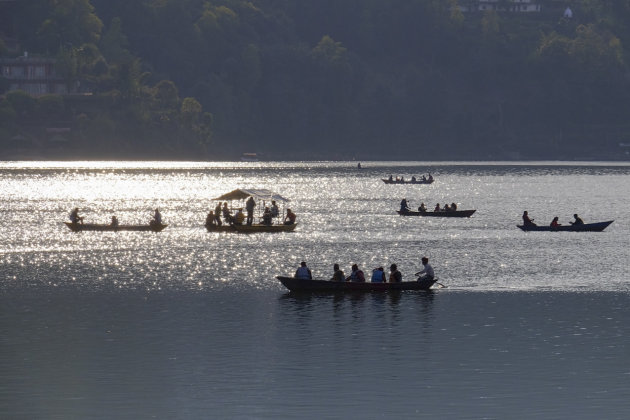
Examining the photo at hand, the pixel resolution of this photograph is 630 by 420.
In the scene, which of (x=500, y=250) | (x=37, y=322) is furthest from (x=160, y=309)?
(x=500, y=250)

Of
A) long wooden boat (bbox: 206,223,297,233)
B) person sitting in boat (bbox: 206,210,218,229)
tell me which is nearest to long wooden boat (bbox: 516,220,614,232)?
long wooden boat (bbox: 206,223,297,233)

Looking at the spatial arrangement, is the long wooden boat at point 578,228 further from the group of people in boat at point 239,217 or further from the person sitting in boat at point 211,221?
the person sitting in boat at point 211,221

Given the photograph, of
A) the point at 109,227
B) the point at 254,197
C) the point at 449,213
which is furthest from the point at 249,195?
the point at 449,213

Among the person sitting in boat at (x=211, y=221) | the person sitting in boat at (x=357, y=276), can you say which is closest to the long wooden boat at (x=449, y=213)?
the person sitting in boat at (x=211, y=221)

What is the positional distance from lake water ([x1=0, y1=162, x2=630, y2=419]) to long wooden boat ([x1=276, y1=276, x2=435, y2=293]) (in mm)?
576

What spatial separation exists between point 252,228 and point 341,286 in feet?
130

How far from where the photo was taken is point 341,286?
213 feet

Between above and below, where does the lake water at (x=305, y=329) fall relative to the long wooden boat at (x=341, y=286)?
below

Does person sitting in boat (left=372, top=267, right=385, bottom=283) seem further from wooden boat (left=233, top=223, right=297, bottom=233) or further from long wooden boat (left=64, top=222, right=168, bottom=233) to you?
long wooden boat (left=64, top=222, right=168, bottom=233)

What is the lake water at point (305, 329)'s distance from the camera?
1704 inches

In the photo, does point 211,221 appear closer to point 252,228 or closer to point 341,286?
point 252,228

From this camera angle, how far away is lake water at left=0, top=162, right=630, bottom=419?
1704 inches

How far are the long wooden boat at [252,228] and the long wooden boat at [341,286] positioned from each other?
3796 centimetres

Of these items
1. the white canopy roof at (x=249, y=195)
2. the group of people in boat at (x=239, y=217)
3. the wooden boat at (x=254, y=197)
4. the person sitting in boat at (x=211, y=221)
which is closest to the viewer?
the white canopy roof at (x=249, y=195)
